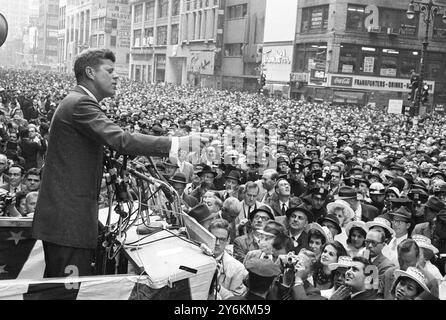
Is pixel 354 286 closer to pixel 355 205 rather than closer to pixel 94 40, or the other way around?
pixel 355 205

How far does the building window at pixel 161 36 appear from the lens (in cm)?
8769

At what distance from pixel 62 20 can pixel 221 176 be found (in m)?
148

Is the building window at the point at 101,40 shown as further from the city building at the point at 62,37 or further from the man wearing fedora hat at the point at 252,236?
Result: the man wearing fedora hat at the point at 252,236

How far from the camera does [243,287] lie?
5.08 metres

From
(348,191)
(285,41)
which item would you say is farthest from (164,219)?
(285,41)

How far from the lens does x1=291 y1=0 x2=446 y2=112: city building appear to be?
161 ft

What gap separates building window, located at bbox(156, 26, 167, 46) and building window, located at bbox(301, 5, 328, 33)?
36.6 m

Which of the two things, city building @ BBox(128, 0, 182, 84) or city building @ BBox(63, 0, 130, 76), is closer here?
city building @ BBox(128, 0, 182, 84)

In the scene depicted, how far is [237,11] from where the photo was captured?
68062 millimetres

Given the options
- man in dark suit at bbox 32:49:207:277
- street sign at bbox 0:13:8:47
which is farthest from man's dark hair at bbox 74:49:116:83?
street sign at bbox 0:13:8:47

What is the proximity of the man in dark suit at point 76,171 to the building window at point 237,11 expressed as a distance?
2546 inches

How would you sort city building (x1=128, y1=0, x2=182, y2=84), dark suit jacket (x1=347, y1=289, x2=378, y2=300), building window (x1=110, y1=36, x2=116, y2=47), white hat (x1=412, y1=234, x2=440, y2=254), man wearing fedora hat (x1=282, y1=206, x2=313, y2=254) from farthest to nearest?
building window (x1=110, y1=36, x2=116, y2=47) < city building (x1=128, y1=0, x2=182, y2=84) < man wearing fedora hat (x1=282, y1=206, x2=313, y2=254) < white hat (x1=412, y1=234, x2=440, y2=254) < dark suit jacket (x1=347, y1=289, x2=378, y2=300)

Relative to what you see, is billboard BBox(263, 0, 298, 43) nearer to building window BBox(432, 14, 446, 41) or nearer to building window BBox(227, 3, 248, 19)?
building window BBox(227, 3, 248, 19)
